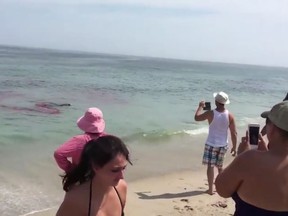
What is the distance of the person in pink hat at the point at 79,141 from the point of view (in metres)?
3.88

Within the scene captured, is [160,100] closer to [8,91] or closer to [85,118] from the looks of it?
[8,91]

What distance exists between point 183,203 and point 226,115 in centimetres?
139

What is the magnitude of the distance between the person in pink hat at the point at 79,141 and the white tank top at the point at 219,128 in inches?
117

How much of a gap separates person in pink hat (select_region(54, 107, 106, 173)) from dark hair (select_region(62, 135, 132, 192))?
1207 mm

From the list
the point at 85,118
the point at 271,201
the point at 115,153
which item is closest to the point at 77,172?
the point at 115,153

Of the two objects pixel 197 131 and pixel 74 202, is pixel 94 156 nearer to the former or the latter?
pixel 74 202

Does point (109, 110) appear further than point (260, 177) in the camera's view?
Yes

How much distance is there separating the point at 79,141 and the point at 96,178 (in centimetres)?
139

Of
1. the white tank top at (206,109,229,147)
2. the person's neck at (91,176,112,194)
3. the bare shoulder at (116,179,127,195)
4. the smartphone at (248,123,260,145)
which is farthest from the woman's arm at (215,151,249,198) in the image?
the white tank top at (206,109,229,147)

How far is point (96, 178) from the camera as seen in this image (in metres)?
2.59

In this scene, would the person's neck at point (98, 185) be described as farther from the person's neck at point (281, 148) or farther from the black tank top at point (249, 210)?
the person's neck at point (281, 148)

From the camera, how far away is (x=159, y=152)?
35.7 feet

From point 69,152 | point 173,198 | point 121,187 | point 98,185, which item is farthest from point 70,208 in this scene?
point 173,198

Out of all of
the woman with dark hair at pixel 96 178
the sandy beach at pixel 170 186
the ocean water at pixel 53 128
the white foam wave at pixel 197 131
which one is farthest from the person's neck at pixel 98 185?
the white foam wave at pixel 197 131
